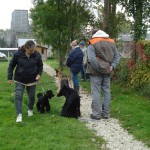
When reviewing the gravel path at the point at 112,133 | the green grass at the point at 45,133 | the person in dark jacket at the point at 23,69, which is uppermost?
the person in dark jacket at the point at 23,69

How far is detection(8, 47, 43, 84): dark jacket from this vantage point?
30.4ft

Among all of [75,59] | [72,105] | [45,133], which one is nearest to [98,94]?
[72,105]

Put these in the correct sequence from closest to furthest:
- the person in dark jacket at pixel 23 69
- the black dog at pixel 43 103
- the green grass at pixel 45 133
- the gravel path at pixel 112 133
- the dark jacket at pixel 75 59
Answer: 1. the green grass at pixel 45 133
2. the gravel path at pixel 112 133
3. the person in dark jacket at pixel 23 69
4. the black dog at pixel 43 103
5. the dark jacket at pixel 75 59

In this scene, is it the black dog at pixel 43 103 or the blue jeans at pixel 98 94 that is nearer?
the blue jeans at pixel 98 94

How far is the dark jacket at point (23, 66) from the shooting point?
30.4ft

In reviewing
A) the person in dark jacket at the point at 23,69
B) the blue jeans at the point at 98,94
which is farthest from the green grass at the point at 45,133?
the blue jeans at the point at 98,94

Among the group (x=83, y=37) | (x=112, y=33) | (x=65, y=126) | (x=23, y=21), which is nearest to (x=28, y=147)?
(x=65, y=126)

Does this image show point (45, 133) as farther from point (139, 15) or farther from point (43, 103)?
point (139, 15)

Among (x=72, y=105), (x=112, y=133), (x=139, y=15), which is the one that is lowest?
(x=112, y=133)

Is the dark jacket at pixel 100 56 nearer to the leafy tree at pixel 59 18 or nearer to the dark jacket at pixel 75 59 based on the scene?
the dark jacket at pixel 75 59

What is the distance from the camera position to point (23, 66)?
9.27m

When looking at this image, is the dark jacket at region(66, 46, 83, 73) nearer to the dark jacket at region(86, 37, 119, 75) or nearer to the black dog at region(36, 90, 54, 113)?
the black dog at region(36, 90, 54, 113)

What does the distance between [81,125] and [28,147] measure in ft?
7.39

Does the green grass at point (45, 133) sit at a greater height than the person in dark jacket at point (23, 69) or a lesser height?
lesser
